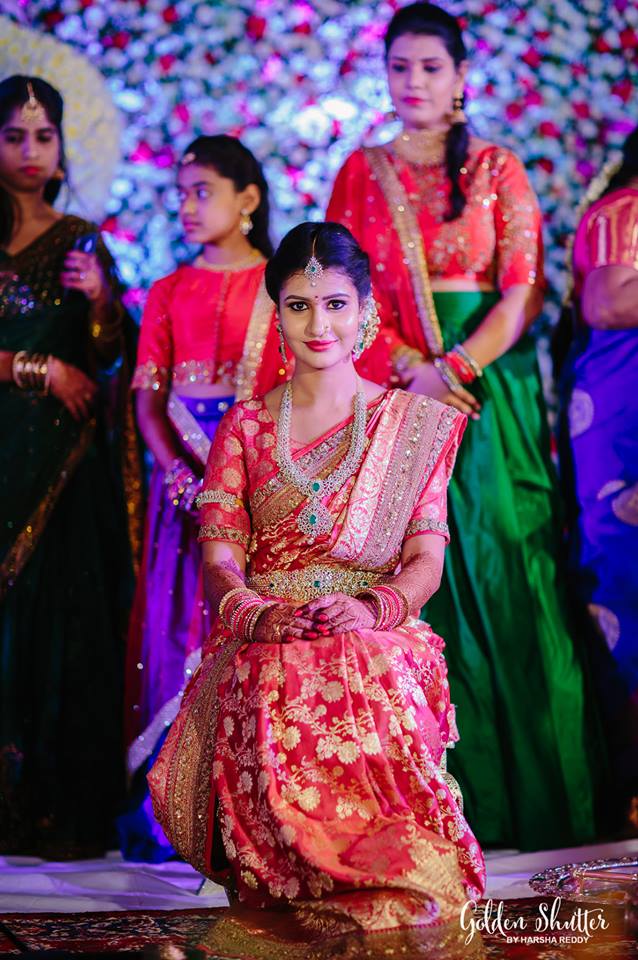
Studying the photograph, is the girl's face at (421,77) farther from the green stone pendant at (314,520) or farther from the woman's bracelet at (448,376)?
the green stone pendant at (314,520)

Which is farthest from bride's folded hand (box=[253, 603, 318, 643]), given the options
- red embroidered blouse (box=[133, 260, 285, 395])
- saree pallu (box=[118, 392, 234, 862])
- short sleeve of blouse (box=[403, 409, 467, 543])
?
red embroidered blouse (box=[133, 260, 285, 395])

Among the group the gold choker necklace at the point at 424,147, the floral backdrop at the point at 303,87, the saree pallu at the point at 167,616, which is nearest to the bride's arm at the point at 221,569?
the saree pallu at the point at 167,616

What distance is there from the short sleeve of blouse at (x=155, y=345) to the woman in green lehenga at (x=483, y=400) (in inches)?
25.5

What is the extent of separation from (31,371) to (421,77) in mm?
1637

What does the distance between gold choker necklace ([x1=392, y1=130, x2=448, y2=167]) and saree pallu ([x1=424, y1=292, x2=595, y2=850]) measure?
19.0 inches

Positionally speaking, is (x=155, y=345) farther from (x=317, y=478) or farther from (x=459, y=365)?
(x=317, y=478)

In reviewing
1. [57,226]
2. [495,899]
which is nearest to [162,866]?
[495,899]

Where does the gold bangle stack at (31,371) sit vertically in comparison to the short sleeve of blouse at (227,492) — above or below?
above

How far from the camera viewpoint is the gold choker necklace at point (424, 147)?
14.7 ft

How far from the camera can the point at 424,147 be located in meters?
4.50

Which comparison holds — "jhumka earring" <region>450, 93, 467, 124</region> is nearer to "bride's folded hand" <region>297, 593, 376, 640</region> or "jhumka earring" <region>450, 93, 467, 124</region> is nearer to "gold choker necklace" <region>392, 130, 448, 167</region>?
"gold choker necklace" <region>392, 130, 448, 167</region>

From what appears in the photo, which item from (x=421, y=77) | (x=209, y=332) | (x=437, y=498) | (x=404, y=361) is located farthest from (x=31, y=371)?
(x=437, y=498)

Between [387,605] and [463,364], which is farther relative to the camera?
[463,364]

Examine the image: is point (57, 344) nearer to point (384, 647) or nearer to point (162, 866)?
point (162, 866)
